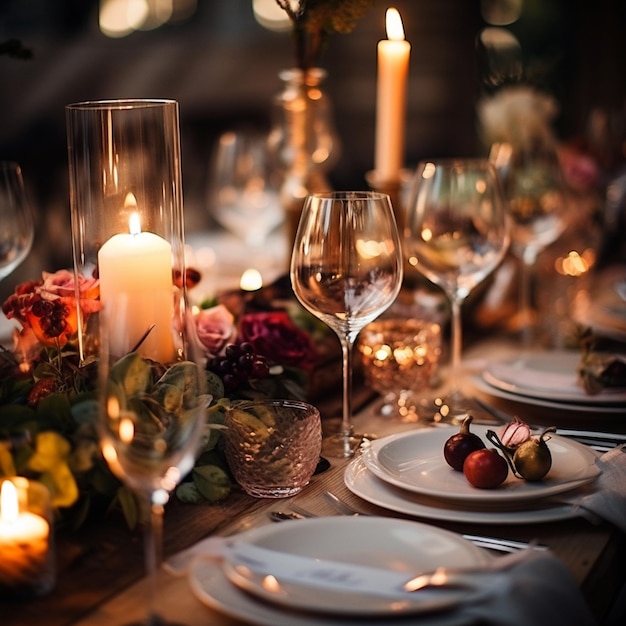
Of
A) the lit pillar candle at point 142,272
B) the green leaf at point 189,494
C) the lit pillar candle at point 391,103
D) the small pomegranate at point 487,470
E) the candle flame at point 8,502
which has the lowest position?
the green leaf at point 189,494

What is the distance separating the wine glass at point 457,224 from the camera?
146 cm

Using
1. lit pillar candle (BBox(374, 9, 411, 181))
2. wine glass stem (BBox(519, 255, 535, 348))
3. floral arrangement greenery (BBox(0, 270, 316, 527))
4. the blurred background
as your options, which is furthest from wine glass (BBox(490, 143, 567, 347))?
the blurred background

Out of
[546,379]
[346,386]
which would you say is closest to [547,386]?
[546,379]

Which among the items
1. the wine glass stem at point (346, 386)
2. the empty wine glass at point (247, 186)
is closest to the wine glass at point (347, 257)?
the wine glass stem at point (346, 386)

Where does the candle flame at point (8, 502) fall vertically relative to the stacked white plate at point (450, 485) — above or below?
above

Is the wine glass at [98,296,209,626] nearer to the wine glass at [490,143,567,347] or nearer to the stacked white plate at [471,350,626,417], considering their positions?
the stacked white plate at [471,350,626,417]

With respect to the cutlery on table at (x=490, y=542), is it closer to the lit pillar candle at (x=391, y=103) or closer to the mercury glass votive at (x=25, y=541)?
the mercury glass votive at (x=25, y=541)

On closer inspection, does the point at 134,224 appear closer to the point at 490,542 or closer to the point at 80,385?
the point at 80,385

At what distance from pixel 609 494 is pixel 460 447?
0.17 metres

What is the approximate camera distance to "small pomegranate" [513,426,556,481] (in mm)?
1039

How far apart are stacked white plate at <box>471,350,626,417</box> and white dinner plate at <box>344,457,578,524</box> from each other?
0.34 m

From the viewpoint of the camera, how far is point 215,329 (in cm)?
129

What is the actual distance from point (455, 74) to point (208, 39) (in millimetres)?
1679

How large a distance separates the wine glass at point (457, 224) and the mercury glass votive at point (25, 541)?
0.72m
